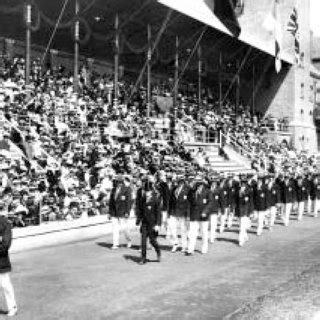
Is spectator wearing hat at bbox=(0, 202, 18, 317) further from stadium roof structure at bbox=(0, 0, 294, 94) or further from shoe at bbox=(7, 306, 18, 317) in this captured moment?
stadium roof structure at bbox=(0, 0, 294, 94)

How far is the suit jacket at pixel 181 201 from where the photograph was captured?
48.3ft

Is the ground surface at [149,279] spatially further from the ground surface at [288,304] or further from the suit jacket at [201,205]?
the suit jacket at [201,205]

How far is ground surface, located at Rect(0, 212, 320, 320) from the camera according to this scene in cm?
889

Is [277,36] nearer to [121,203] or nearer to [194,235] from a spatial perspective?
[121,203]

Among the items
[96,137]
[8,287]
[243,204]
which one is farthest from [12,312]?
[96,137]

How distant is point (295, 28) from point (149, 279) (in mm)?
36193

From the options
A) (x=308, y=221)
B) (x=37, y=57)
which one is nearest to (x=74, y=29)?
(x=37, y=57)

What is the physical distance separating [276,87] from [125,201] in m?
32.3

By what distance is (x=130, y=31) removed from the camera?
1157 inches

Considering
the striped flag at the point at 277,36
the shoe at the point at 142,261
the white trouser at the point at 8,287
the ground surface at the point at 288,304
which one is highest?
the striped flag at the point at 277,36

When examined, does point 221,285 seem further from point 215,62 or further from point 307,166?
point 215,62

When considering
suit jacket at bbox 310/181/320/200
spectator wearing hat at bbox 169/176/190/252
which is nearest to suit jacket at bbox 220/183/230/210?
spectator wearing hat at bbox 169/176/190/252

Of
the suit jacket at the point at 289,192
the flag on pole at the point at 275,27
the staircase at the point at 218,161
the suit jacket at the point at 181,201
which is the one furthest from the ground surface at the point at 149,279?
the flag on pole at the point at 275,27

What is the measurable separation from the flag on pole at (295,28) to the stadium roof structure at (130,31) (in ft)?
20.7
